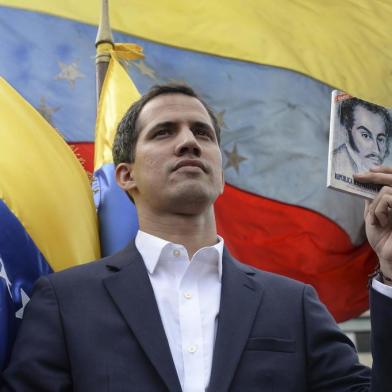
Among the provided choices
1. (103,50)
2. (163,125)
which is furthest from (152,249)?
(103,50)

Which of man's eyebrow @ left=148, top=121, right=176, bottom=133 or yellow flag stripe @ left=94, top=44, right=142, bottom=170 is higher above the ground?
man's eyebrow @ left=148, top=121, right=176, bottom=133

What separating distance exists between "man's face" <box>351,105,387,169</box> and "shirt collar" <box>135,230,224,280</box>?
637 millimetres

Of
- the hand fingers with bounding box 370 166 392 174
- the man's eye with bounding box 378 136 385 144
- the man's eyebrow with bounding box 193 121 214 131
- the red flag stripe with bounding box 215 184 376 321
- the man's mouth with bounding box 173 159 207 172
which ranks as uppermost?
the man's eye with bounding box 378 136 385 144

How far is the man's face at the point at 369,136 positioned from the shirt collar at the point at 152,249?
0.64 m

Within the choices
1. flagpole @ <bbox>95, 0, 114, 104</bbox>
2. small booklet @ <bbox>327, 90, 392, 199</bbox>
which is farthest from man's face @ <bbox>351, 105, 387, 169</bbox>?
flagpole @ <bbox>95, 0, 114, 104</bbox>

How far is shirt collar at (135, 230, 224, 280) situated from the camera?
2.72 metres

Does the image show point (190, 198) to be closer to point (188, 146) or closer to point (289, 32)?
point (188, 146)

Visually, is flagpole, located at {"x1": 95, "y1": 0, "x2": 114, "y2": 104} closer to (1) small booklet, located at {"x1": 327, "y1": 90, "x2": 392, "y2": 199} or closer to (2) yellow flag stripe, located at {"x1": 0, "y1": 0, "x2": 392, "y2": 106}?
(2) yellow flag stripe, located at {"x1": 0, "y1": 0, "x2": 392, "y2": 106}

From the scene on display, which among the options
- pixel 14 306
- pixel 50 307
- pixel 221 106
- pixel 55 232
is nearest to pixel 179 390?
pixel 50 307

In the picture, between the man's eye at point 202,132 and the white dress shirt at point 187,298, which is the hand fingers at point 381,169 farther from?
the man's eye at point 202,132

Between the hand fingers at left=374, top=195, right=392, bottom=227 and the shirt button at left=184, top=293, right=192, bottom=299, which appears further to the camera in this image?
the shirt button at left=184, top=293, right=192, bottom=299

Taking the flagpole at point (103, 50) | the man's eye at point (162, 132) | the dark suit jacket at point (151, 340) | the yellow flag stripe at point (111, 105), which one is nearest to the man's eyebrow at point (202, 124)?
the man's eye at point (162, 132)

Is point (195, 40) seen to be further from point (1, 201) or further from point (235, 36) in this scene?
point (1, 201)

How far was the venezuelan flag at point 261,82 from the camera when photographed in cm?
607
